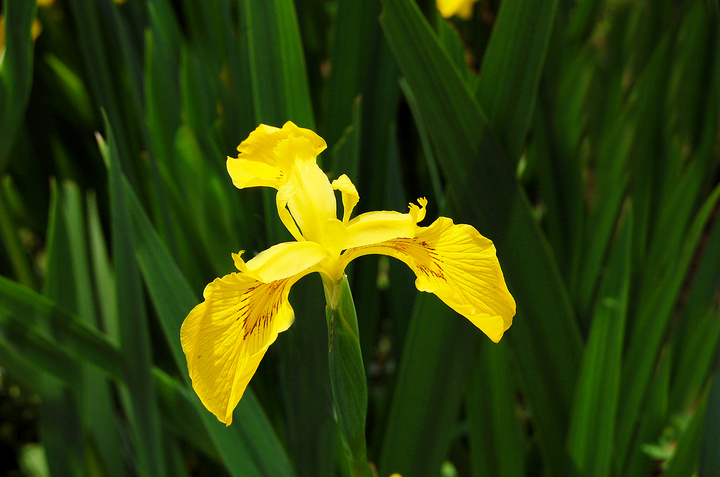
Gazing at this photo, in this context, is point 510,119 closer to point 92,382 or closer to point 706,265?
point 706,265

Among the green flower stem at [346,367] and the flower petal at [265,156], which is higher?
the flower petal at [265,156]

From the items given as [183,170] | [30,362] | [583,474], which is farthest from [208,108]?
[583,474]

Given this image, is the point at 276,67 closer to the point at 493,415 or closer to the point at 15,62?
the point at 15,62

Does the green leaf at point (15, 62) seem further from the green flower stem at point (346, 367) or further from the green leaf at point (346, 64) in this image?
the green flower stem at point (346, 367)

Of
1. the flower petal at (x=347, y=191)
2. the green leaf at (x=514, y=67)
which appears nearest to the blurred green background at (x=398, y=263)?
the green leaf at (x=514, y=67)

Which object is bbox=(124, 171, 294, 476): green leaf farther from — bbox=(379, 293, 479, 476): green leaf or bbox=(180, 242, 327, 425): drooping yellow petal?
bbox=(180, 242, 327, 425): drooping yellow petal

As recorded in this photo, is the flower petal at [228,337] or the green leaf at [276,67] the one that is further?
the green leaf at [276,67]
